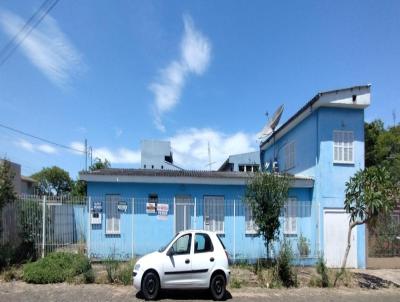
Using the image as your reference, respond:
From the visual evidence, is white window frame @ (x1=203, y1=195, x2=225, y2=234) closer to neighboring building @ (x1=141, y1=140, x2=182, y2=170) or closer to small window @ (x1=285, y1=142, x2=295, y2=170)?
small window @ (x1=285, y1=142, x2=295, y2=170)

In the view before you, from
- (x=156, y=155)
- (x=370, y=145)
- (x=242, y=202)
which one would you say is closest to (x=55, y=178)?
(x=156, y=155)

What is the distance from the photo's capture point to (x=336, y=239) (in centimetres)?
1919

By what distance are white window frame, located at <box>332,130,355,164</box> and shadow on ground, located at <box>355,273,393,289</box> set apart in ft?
17.2

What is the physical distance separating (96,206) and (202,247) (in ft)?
24.3

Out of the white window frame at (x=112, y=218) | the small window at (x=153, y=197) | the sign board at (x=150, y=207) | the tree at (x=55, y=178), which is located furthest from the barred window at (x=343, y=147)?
the tree at (x=55, y=178)

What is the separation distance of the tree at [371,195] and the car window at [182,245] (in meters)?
6.25

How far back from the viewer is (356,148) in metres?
19.7

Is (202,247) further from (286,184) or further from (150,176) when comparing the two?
(150,176)

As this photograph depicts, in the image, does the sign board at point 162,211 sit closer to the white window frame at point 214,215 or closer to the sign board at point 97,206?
the white window frame at point 214,215

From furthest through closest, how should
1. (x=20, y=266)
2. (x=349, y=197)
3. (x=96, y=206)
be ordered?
(x=96, y=206)
(x=349, y=197)
(x=20, y=266)

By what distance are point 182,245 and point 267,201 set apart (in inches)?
160

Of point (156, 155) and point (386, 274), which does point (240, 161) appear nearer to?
point (156, 155)

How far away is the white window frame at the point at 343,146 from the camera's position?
64.0 ft

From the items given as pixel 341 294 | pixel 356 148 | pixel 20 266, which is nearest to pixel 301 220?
pixel 356 148
